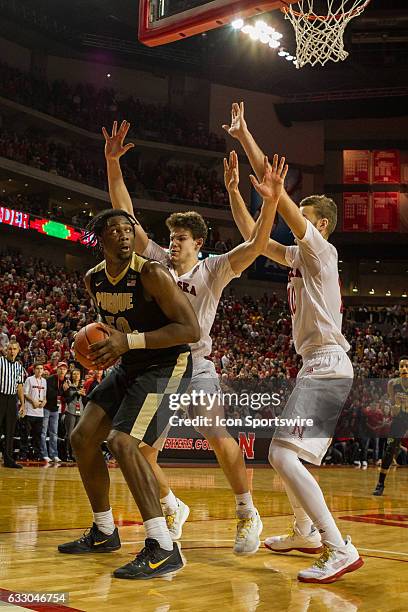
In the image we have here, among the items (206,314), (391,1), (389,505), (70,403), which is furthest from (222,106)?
(206,314)

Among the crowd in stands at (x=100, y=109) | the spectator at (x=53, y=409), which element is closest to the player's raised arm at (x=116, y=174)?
the spectator at (x=53, y=409)

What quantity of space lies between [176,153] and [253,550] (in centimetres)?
3057

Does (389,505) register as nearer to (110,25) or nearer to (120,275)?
(120,275)

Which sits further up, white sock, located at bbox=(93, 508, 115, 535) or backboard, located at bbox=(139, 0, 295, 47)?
backboard, located at bbox=(139, 0, 295, 47)

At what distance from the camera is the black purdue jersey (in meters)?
4.50

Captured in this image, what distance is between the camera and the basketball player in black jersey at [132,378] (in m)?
4.22

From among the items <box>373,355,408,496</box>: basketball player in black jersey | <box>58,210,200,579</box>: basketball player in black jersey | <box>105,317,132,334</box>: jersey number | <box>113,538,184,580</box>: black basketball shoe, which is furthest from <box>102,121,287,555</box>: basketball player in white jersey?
<box>373,355,408,496</box>: basketball player in black jersey

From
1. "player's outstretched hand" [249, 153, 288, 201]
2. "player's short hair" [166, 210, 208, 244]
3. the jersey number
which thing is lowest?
the jersey number

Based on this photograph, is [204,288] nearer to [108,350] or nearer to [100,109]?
[108,350]

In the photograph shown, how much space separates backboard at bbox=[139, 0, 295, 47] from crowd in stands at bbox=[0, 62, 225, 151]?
21005mm

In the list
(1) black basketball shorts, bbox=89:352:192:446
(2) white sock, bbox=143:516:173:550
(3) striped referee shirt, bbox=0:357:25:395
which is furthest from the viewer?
(3) striped referee shirt, bbox=0:357:25:395

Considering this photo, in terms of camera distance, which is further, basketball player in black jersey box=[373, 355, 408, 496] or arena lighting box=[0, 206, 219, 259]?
arena lighting box=[0, 206, 219, 259]

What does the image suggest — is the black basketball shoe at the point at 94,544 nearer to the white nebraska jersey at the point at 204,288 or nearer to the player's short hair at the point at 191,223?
A: the white nebraska jersey at the point at 204,288

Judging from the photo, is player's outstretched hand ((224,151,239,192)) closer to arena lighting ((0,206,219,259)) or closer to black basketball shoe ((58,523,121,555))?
black basketball shoe ((58,523,121,555))
